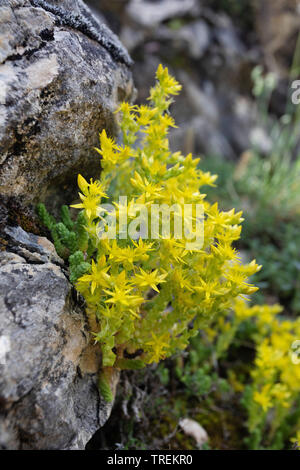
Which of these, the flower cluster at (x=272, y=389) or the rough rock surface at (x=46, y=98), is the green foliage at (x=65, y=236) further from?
the flower cluster at (x=272, y=389)

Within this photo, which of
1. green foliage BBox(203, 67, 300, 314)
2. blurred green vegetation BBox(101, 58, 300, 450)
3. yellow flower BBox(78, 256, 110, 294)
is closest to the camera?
yellow flower BBox(78, 256, 110, 294)

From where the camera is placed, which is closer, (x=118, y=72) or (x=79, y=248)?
(x=79, y=248)

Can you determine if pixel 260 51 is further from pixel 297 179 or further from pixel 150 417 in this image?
pixel 150 417

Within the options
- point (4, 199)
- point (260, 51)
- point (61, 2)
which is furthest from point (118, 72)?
point (260, 51)

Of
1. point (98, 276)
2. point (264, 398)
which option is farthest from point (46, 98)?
Result: point (264, 398)

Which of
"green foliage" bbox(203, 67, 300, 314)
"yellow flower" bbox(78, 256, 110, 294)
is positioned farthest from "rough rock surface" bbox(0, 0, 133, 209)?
"green foliage" bbox(203, 67, 300, 314)

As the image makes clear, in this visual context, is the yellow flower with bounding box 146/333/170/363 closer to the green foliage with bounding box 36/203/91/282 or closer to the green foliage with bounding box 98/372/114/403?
the green foliage with bounding box 98/372/114/403
